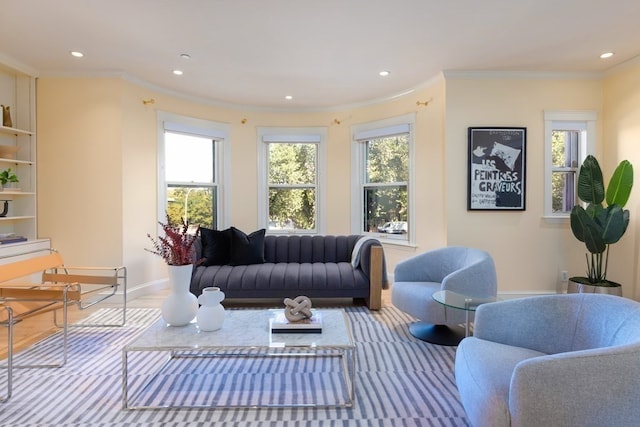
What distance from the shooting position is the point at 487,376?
61.3 inches

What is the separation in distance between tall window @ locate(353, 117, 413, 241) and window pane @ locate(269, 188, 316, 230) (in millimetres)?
768

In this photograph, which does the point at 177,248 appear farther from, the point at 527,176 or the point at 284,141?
the point at 527,176

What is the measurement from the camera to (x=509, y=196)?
4.07 meters

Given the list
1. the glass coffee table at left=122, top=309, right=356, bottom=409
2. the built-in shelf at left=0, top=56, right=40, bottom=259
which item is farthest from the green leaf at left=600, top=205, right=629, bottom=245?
the built-in shelf at left=0, top=56, right=40, bottom=259

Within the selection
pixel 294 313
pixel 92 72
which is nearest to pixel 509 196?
pixel 294 313

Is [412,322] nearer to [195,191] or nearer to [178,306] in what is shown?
[178,306]

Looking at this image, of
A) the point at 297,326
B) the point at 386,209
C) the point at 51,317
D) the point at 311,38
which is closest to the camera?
the point at 297,326

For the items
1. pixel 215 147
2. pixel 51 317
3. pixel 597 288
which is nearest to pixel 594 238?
pixel 597 288

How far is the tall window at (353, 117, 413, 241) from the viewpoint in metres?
4.90

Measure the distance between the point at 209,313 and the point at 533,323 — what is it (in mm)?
1871

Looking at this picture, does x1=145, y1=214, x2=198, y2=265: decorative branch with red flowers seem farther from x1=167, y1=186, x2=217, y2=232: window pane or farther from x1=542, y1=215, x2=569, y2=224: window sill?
x1=542, y1=215, x2=569, y2=224: window sill

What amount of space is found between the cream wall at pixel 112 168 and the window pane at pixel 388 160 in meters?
0.29

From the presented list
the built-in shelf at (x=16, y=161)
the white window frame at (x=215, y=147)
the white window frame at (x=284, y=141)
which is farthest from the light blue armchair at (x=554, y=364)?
the built-in shelf at (x=16, y=161)

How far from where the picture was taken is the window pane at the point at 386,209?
16.4ft
